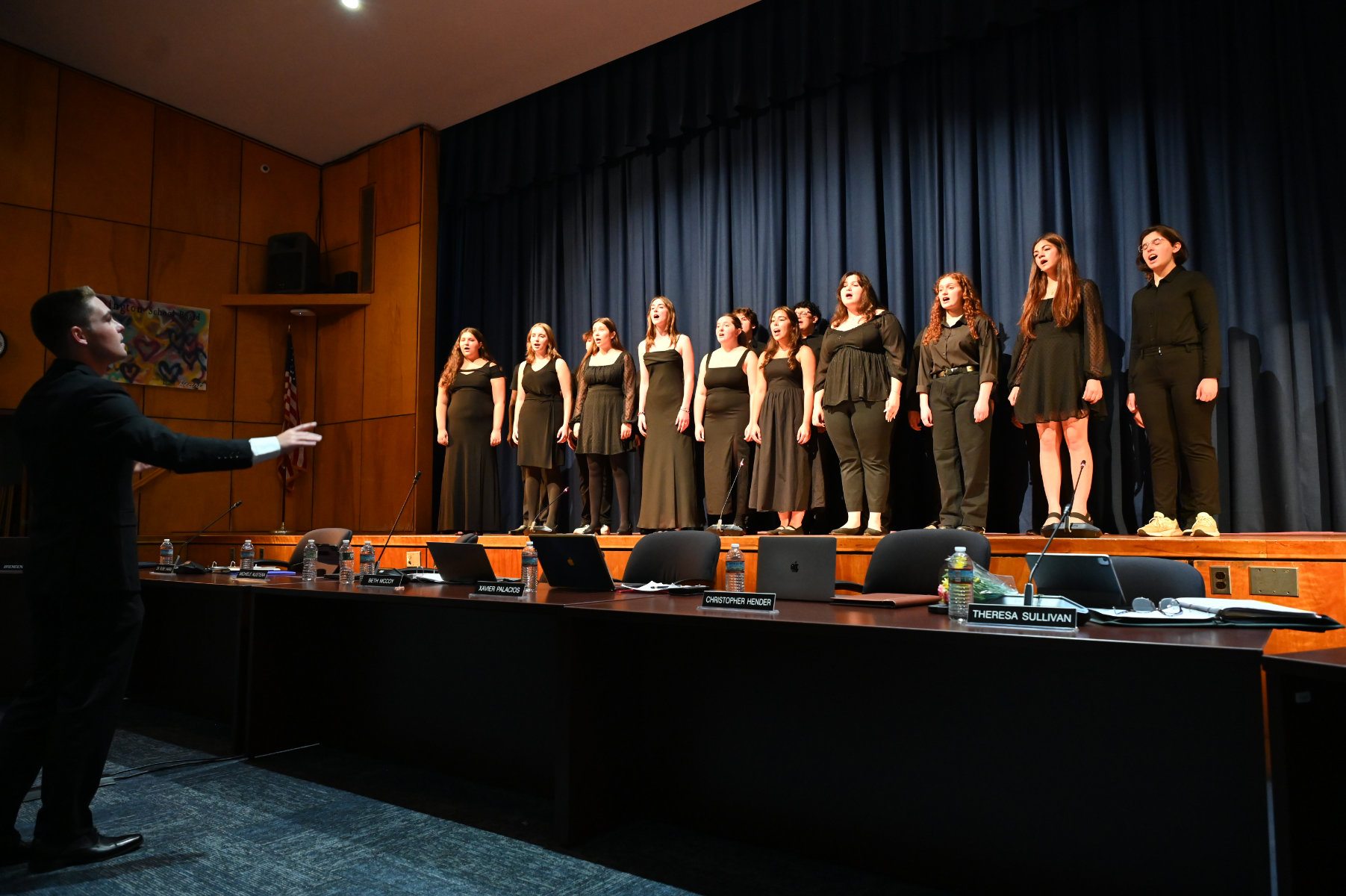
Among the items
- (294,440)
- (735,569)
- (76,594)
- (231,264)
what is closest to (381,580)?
(294,440)

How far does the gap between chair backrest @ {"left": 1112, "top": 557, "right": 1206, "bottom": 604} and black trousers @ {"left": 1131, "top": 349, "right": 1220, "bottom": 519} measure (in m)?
1.89

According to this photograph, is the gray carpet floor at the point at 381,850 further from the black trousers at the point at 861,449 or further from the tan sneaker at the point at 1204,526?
the black trousers at the point at 861,449

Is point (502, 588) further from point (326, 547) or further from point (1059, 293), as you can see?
point (1059, 293)

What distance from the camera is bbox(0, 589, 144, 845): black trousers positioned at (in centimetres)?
197

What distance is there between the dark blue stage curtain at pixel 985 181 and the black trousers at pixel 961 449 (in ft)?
1.22

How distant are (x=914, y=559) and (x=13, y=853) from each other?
2396mm

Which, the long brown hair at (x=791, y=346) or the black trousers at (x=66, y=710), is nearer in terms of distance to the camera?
the black trousers at (x=66, y=710)

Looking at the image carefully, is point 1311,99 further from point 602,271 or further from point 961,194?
point 602,271

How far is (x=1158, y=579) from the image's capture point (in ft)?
7.13

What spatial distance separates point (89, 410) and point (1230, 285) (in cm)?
467

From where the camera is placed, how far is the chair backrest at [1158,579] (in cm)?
212

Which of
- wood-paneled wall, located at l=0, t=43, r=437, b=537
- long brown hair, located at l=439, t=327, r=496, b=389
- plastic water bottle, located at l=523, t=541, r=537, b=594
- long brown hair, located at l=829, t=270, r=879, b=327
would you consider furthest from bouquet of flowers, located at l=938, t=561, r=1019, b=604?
wood-paneled wall, located at l=0, t=43, r=437, b=537

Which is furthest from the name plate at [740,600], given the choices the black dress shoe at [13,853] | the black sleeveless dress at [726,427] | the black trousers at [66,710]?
the black sleeveless dress at [726,427]

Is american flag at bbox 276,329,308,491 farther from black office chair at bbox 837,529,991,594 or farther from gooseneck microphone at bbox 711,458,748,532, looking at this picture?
black office chair at bbox 837,529,991,594
